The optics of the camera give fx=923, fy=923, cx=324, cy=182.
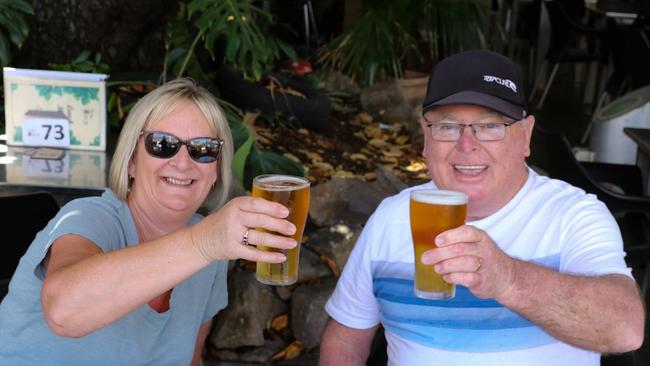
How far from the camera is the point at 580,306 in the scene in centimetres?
164

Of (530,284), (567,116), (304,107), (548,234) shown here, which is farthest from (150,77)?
(567,116)

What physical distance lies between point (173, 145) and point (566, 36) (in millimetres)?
7398

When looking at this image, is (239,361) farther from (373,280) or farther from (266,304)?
(373,280)

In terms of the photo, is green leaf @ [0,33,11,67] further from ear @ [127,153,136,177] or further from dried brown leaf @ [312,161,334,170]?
ear @ [127,153,136,177]

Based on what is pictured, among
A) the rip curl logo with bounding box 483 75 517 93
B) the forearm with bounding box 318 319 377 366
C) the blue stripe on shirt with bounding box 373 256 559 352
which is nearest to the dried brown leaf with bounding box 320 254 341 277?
the forearm with bounding box 318 319 377 366

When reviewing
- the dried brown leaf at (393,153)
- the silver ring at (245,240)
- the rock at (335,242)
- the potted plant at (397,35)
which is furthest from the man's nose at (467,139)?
the potted plant at (397,35)

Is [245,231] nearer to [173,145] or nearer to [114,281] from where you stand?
[114,281]

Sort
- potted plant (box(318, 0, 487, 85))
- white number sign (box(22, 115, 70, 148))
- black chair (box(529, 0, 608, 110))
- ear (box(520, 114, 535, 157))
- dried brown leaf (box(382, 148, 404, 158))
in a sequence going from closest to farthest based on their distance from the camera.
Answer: ear (box(520, 114, 535, 157)), white number sign (box(22, 115, 70, 148)), dried brown leaf (box(382, 148, 404, 158)), potted plant (box(318, 0, 487, 85)), black chair (box(529, 0, 608, 110))

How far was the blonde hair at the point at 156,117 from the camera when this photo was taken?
2.10 meters

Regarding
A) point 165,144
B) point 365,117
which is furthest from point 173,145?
point 365,117

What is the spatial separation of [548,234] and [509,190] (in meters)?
0.13

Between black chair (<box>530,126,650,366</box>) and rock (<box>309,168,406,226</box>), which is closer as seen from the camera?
black chair (<box>530,126,650,366</box>)

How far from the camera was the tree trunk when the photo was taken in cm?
432

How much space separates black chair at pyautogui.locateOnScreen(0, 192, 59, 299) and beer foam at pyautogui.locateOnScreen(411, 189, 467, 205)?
1.29 m
